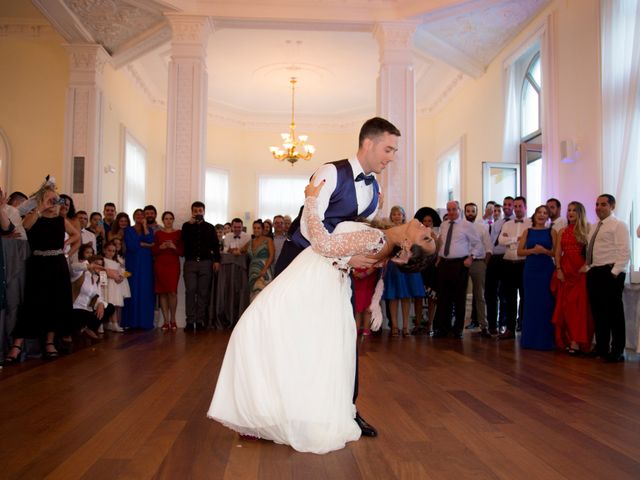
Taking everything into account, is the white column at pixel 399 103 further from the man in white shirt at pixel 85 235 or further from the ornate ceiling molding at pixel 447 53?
the man in white shirt at pixel 85 235

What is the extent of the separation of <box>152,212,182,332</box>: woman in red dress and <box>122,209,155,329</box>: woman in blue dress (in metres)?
0.10

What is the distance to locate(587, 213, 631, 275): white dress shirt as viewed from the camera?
5.07m

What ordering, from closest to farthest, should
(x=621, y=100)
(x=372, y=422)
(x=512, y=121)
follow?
(x=372, y=422) → (x=621, y=100) → (x=512, y=121)

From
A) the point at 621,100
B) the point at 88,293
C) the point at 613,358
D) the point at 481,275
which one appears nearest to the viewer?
the point at 613,358

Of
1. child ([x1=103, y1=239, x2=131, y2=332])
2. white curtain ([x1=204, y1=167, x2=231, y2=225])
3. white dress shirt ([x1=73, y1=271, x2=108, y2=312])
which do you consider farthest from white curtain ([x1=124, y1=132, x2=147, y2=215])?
white dress shirt ([x1=73, y1=271, x2=108, y2=312])

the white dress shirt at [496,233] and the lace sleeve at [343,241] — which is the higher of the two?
the white dress shirt at [496,233]

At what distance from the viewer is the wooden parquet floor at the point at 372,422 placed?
2184mm

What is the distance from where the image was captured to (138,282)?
24.0ft

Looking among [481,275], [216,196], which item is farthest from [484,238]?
[216,196]

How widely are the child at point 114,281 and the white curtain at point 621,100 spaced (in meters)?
5.54

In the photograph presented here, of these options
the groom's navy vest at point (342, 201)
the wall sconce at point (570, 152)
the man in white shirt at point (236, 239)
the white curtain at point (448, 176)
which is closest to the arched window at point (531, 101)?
the wall sconce at point (570, 152)

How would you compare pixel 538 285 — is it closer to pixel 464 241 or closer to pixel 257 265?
pixel 464 241

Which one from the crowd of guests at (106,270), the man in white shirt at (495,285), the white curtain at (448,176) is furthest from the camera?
the white curtain at (448,176)

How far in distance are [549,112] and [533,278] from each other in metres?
3.13
